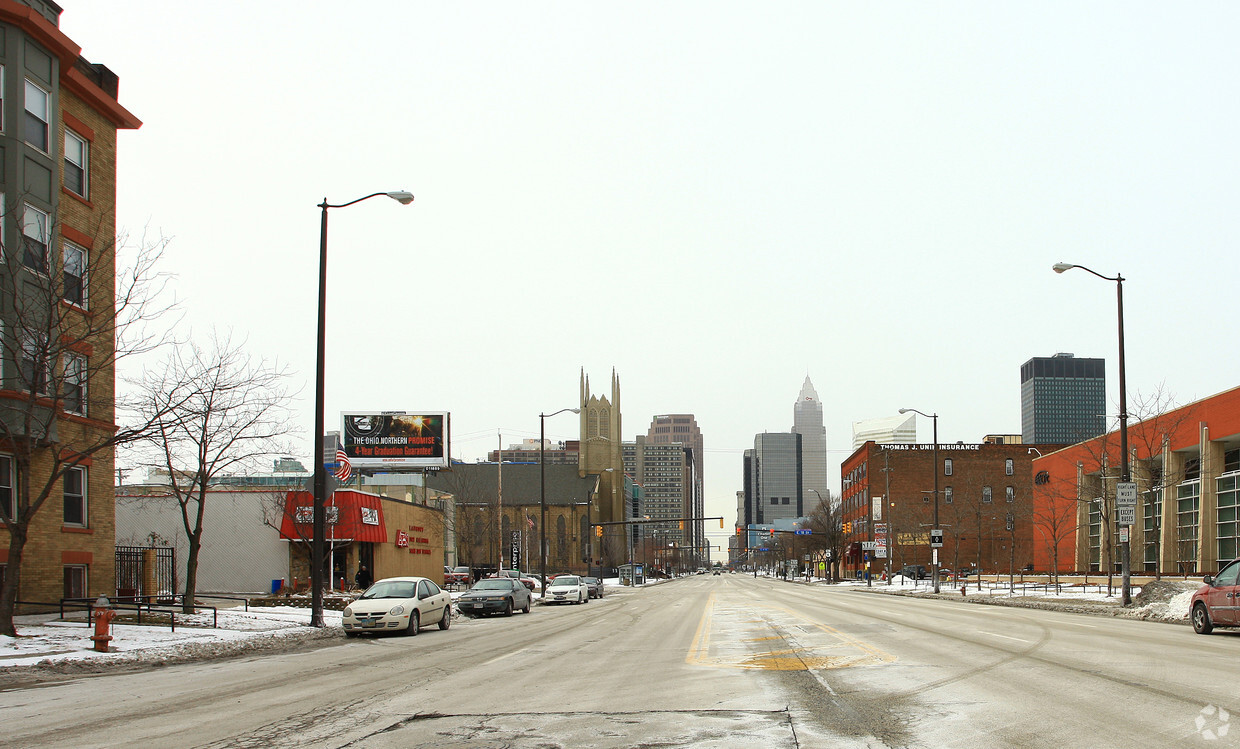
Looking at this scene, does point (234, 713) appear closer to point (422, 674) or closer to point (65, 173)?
point (422, 674)

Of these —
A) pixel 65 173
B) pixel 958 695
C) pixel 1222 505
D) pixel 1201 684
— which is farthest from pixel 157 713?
pixel 1222 505

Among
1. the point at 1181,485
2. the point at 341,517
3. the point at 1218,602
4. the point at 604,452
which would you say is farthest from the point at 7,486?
the point at 604,452

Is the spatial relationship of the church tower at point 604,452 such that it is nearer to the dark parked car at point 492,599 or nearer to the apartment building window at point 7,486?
the dark parked car at point 492,599

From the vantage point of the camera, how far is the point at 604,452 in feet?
474

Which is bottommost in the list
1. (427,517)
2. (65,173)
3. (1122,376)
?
(427,517)

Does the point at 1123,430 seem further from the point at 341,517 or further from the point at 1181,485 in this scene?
the point at 341,517

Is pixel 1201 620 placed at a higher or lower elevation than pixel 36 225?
lower

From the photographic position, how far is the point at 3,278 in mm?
21453

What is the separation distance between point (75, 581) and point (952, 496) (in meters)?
80.7

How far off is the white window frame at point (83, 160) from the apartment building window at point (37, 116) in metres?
1.66

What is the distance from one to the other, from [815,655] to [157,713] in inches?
378

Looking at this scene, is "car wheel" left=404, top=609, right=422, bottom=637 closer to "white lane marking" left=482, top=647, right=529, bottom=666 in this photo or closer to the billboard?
"white lane marking" left=482, top=647, right=529, bottom=666

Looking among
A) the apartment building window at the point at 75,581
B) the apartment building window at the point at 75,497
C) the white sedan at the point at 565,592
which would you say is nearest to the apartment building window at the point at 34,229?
the apartment building window at the point at 75,497

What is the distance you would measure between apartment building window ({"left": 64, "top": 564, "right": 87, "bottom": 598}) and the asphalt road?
34.3ft
